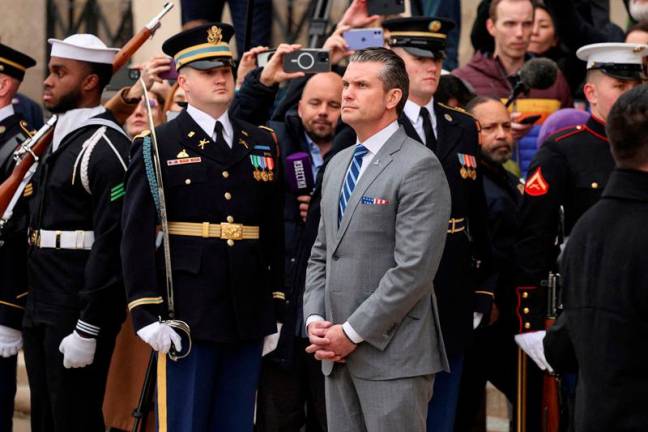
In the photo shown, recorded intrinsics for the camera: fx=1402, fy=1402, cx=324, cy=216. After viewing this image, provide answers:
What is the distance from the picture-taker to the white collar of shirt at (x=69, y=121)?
621 cm

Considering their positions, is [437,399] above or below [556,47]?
below

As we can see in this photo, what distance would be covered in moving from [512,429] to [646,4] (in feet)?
9.43

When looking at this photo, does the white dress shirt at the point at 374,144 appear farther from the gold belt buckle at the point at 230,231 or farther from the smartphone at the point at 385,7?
the smartphone at the point at 385,7

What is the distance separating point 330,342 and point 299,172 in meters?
1.49

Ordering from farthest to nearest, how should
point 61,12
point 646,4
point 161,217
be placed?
point 61,12 → point 646,4 → point 161,217

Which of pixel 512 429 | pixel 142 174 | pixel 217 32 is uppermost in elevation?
pixel 217 32

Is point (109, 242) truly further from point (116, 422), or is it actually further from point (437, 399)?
point (437, 399)

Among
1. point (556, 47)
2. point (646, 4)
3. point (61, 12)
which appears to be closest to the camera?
point (646, 4)

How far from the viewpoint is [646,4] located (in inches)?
318

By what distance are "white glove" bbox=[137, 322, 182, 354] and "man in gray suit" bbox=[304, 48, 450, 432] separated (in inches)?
24.9

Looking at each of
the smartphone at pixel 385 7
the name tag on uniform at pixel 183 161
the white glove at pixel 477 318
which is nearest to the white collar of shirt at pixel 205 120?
the name tag on uniform at pixel 183 161

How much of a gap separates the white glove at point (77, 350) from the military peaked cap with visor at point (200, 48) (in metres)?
1.20

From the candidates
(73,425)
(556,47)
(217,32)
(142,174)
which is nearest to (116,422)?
(73,425)

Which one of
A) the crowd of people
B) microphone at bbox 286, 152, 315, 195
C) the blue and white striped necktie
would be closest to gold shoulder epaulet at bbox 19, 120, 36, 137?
the crowd of people
